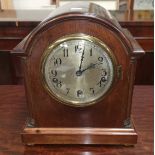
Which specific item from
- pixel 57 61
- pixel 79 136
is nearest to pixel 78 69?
pixel 57 61

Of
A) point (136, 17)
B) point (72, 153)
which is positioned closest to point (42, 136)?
point (72, 153)

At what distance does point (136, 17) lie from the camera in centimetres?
139

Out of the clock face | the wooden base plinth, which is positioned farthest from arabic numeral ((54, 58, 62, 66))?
the wooden base plinth

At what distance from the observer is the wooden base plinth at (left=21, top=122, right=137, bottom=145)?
72 cm

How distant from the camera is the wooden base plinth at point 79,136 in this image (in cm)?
72

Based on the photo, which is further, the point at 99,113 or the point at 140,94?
the point at 140,94

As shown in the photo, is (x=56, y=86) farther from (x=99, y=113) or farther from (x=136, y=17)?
(x=136, y=17)

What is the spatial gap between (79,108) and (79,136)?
3.0 inches

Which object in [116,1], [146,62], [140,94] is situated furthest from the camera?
[116,1]

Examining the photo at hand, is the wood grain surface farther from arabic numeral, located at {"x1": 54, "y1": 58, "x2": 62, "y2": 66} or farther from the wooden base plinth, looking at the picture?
arabic numeral, located at {"x1": 54, "y1": 58, "x2": 62, "y2": 66}

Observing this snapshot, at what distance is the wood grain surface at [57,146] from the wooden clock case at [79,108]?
18mm

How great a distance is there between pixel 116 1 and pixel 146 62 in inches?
27.2

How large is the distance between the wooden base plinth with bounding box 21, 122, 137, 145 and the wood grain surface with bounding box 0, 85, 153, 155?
16mm

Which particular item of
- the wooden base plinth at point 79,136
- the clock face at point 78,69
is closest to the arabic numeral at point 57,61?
the clock face at point 78,69
